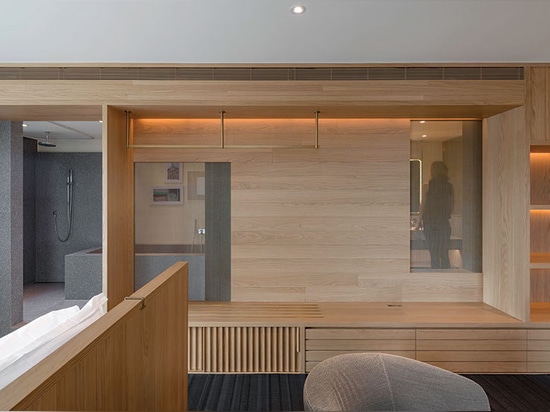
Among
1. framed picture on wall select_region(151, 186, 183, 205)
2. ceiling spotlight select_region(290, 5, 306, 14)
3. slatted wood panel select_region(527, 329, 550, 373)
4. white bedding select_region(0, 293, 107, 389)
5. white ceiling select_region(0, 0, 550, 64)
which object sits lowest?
slatted wood panel select_region(527, 329, 550, 373)

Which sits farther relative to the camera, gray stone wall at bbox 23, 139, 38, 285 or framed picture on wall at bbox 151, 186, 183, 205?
gray stone wall at bbox 23, 139, 38, 285

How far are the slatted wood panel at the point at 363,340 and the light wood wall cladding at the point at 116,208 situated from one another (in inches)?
60.8

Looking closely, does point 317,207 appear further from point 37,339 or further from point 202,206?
point 37,339

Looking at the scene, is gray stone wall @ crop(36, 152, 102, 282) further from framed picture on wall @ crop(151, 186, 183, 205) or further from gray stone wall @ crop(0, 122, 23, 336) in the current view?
framed picture on wall @ crop(151, 186, 183, 205)

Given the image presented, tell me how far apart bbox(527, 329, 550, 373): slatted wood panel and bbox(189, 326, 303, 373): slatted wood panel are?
174cm

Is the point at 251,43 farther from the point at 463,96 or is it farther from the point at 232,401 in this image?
the point at 232,401

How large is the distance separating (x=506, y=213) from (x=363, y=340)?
1.52 meters

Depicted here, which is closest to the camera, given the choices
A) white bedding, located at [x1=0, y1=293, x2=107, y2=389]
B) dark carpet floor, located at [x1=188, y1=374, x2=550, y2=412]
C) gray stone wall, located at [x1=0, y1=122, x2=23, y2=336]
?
white bedding, located at [x1=0, y1=293, x2=107, y2=389]

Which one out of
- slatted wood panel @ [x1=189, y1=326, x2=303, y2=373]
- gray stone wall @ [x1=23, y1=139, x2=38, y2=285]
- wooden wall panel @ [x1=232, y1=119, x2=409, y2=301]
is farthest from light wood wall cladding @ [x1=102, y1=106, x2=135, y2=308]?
gray stone wall @ [x1=23, y1=139, x2=38, y2=285]

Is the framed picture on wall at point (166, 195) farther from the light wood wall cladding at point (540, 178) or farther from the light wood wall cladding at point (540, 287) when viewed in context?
the light wood wall cladding at point (540, 287)

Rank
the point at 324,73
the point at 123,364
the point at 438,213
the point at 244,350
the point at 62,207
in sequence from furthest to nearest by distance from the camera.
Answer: the point at 62,207
the point at 438,213
the point at 244,350
the point at 324,73
the point at 123,364

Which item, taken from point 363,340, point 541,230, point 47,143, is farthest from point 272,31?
point 47,143

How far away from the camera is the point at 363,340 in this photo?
296 centimetres

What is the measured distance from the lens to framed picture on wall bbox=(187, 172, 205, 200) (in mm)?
3514
